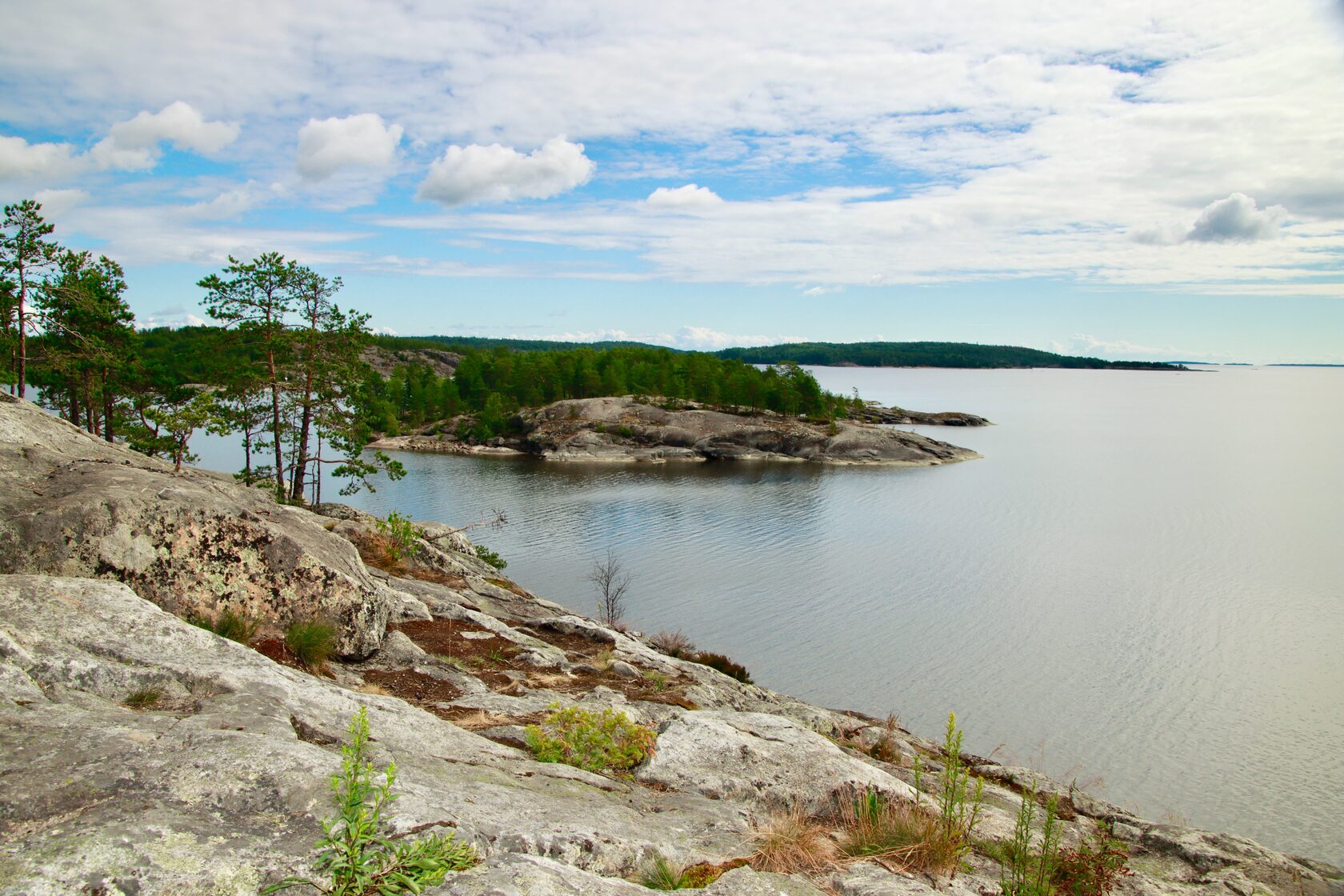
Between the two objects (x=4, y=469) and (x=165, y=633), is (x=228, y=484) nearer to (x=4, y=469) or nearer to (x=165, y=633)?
(x=4, y=469)

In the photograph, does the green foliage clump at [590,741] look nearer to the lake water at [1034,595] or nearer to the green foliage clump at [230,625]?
the green foliage clump at [230,625]

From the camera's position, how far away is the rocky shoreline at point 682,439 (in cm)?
9181

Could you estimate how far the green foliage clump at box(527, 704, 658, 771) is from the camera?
7.84m

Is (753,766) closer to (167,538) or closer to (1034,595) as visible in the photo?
(167,538)

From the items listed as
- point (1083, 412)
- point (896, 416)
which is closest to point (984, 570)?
point (896, 416)

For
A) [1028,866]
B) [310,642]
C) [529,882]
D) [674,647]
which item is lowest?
[674,647]

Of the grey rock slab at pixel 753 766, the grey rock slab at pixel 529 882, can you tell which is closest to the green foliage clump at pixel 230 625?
the grey rock slab at pixel 753 766

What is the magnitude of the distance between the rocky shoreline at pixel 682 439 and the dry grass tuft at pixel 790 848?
84.2 metres

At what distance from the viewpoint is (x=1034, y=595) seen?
37.5 meters

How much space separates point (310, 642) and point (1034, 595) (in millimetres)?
35994

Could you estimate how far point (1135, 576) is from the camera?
132ft

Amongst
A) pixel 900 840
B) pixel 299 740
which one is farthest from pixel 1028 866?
pixel 299 740

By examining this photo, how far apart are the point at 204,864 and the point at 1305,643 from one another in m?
39.6

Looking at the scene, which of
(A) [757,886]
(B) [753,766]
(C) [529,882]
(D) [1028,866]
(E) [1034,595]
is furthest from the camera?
(E) [1034,595]
